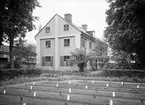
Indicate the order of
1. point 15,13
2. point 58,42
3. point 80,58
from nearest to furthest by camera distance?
point 15,13
point 80,58
point 58,42

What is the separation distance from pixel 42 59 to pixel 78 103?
2499 centimetres

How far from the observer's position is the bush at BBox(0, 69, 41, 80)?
52.6ft

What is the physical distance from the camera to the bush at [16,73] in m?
16.0

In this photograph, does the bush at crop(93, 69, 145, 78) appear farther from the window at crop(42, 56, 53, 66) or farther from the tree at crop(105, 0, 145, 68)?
the window at crop(42, 56, 53, 66)

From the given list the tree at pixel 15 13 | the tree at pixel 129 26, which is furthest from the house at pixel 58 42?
the tree at pixel 15 13

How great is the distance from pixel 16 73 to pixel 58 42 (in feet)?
45.2

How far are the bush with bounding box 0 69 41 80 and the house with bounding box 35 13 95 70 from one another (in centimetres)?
908

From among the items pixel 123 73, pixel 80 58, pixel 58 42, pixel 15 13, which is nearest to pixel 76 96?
pixel 15 13

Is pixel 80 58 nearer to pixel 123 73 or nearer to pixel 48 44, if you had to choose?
pixel 123 73

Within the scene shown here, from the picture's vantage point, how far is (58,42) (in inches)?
1182

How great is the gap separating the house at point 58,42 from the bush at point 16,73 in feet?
29.8

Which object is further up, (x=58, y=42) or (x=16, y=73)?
(x=58, y=42)

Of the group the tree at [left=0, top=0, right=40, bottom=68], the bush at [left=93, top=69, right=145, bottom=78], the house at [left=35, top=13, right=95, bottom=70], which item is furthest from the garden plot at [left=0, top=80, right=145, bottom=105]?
the house at [left=35, top=13, right=95, bottom=70]

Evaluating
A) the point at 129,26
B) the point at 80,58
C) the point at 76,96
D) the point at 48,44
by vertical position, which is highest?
the point at 129,26
